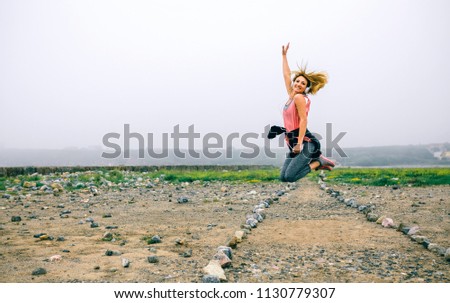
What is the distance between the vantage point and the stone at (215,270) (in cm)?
492

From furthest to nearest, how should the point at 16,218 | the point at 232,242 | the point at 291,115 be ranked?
the point at 16,218 → the point at 232,242 → the point at 291,115

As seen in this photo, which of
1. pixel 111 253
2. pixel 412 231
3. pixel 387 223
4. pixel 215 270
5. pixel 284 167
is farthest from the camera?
pixel 387 223

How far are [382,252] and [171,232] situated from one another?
12.4 feet

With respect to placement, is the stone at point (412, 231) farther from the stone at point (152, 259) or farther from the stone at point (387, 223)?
the stone at point (152, 259)

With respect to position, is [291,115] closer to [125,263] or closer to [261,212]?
[125,263]

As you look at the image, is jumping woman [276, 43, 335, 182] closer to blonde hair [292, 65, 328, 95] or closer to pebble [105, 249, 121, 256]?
blonde hair [292, 65, 328, 95]

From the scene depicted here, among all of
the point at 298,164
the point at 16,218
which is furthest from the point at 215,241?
the point at 16,218

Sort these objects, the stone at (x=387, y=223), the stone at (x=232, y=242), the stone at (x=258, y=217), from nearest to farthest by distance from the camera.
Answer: the stone at (x=232, y=242) < the stone at (x=387, y=223) < the stone at (x=258, y=217)

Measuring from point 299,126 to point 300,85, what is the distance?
0.58 m

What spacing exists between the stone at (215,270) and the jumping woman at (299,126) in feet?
5.06

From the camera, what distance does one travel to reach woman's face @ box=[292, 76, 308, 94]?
18.0 feet

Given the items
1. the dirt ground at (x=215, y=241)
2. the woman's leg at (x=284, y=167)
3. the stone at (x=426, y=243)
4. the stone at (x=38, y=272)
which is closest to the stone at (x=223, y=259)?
the dirt ground at (x=215, y=241)

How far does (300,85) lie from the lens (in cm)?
550
